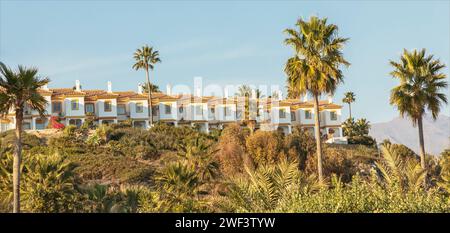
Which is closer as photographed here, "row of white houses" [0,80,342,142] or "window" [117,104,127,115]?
"row of white houses" [0,80,342,142]

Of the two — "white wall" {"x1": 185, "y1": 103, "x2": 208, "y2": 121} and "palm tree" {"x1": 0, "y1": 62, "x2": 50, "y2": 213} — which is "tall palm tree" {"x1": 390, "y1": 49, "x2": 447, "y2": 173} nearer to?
"palm tree" {"x1": 0, "y1": 62, "x2": 50, "y2": 213}

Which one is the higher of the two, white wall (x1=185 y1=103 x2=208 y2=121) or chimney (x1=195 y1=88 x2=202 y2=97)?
chimney (x1=195 y1=88 x2=202 y2=97)

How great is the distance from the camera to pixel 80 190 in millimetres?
31656


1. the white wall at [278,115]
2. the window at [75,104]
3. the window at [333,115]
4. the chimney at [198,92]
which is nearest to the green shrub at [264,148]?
the white wall at [278,115]

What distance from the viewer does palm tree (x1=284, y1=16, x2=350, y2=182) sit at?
1473 inches

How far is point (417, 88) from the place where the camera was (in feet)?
127

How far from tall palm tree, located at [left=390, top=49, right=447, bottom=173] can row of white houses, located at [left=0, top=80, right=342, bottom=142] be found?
4149 cm

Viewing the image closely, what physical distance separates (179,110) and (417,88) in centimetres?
5135

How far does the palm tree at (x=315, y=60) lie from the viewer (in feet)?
123

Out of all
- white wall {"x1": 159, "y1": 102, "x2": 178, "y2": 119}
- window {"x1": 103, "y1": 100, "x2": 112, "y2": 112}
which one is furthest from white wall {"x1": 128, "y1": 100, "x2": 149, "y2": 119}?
window {"x1": 103, "y1": 100, "x2": 112, "y2": 112}

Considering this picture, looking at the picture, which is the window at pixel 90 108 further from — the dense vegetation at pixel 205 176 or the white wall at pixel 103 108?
the dense vegetation at pixel 205 176

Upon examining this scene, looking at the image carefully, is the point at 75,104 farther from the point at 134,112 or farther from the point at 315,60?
the point at 315,60
